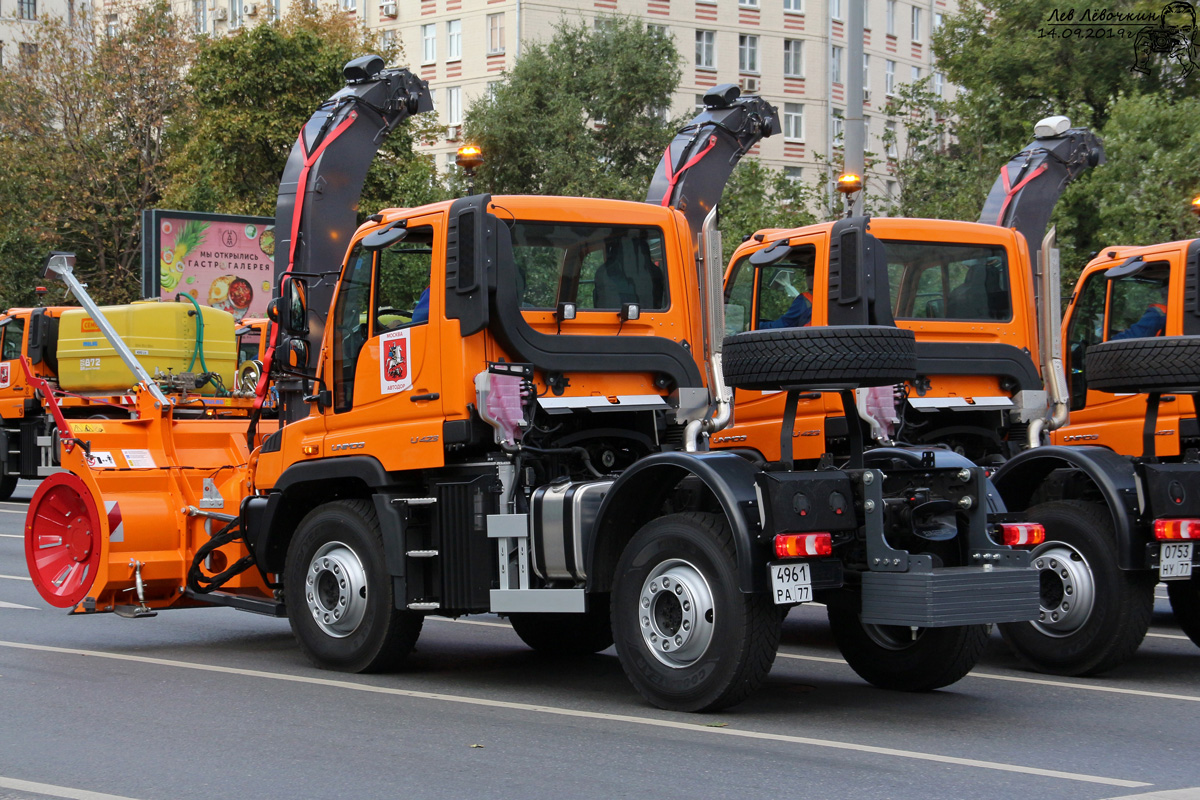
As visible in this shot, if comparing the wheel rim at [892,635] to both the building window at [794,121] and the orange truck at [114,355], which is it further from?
the building window at [794,121]

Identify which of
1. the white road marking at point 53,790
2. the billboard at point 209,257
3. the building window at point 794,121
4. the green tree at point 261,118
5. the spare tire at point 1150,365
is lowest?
→ the white road marking at point 53,790

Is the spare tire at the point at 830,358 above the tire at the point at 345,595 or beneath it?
above

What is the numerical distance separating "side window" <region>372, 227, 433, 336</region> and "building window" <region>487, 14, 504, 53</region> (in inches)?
2034

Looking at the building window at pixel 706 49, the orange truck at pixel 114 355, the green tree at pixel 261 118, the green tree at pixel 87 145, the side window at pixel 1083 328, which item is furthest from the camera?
the building window at pixel 706 49

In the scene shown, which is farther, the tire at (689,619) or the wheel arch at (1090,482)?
the wheel arch at (1090,482)

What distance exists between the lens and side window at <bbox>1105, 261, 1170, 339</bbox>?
11.5 metres

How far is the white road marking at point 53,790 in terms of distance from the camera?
5.95m

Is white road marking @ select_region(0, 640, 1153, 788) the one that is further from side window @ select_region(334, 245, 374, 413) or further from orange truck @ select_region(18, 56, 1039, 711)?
side window @ select_region(334, 245, 374, 413)

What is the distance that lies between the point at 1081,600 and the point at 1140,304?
3.44 m

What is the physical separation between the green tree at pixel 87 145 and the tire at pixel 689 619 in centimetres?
3653

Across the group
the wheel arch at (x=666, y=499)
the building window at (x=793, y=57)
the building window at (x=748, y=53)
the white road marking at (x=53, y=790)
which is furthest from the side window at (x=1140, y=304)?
the building window at (x=793, y=57)

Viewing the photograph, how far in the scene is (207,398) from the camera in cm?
1285
